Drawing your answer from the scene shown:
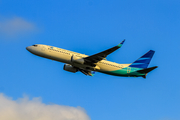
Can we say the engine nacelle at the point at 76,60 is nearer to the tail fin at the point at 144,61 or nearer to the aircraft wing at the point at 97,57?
the aircraft wing at the point at 97,57

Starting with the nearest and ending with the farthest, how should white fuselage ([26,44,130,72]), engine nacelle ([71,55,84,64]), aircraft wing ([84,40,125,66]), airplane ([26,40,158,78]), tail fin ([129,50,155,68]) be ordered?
aircraft wing ([84,40,125,66]) → engine nacelle ([71,55,84,64]) → airplane ([26,40,158,78]) → white fuselage ([26,44,130,72]) → tail fin ([129,50,155,68])

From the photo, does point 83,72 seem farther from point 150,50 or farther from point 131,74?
point 150,50

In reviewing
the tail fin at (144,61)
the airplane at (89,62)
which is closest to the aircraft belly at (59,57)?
the airplane at (89,62)

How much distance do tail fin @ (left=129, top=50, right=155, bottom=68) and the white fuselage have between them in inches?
193

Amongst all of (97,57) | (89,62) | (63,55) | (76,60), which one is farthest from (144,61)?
(63,55)

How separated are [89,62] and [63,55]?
5.26m

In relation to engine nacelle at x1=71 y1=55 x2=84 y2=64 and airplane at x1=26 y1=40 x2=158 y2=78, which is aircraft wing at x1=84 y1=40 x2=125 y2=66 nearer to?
airplane at x1=26 y1=40 x2=158 y2=78

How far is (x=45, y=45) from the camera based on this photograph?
1960 inches

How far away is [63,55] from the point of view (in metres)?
48.2

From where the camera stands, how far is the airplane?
48.2 metres

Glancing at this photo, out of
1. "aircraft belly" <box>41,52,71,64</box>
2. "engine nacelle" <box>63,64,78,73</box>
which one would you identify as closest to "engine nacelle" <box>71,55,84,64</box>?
"aircraft belly" <box>41,52,71,64</box>

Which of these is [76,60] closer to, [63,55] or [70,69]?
[63,55]

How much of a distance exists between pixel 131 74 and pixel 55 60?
1595 centimetres

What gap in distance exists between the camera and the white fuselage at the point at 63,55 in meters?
48.3
